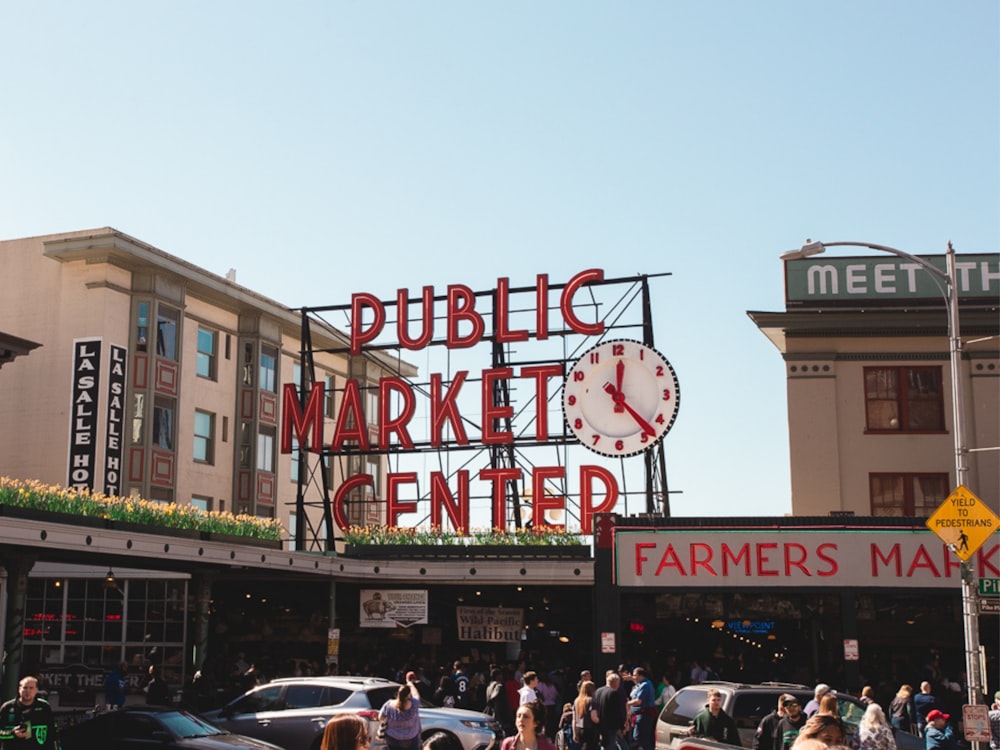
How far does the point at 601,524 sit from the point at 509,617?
716 cm

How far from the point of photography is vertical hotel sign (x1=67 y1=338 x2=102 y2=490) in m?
39.1

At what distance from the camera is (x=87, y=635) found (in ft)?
129

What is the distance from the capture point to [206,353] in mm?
47062

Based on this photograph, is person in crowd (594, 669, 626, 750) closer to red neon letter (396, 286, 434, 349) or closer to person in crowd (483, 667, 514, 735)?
person in crowd (483, 667, 514, 735)

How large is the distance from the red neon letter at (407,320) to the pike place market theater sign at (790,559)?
40.7ft

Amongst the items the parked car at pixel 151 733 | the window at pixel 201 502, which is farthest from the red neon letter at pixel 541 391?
the parked car at pixel 151 733

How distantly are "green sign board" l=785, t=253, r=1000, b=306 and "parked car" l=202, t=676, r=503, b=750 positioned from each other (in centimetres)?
1747

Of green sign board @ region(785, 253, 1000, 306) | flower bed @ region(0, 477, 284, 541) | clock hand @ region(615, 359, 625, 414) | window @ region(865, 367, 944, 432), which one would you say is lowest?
flower bed @ region(0, 477, 284, 541)

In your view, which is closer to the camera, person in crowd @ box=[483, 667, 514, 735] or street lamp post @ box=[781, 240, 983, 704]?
street lamp post @ box=[781, 240, 983, 704]

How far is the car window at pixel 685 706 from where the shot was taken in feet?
64.1

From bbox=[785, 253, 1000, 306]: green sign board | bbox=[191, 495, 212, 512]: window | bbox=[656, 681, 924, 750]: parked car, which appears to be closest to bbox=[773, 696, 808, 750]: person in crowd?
bbox=[656, 681, 924, 750]: parked car

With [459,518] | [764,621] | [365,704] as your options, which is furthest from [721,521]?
[365,704]

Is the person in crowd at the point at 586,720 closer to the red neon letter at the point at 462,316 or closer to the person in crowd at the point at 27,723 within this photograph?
the person in crowd at the point at 27,723

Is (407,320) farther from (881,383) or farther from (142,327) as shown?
(881,383)
